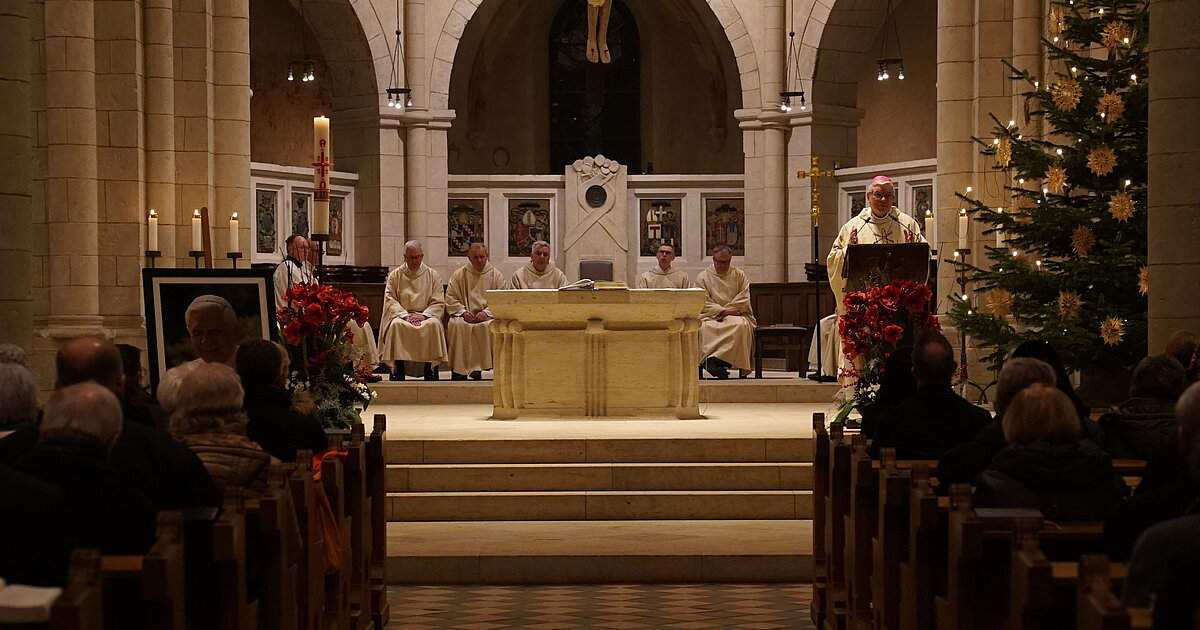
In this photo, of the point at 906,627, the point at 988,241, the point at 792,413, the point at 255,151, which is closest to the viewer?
the point at 906,627

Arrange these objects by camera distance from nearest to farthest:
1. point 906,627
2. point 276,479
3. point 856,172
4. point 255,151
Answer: point 276,479 → point 906,627 → point 856,172 → point 255,151

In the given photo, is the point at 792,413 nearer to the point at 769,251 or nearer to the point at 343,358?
the point at 343,358

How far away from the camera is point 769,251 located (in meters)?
18.9

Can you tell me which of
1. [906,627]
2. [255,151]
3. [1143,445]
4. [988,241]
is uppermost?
[255,151]

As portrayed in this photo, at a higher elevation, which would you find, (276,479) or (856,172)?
(856,172)

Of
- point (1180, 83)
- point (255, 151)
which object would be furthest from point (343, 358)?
point (255, 151)

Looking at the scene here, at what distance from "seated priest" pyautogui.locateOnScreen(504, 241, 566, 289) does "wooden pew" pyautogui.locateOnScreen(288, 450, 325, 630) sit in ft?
29.3

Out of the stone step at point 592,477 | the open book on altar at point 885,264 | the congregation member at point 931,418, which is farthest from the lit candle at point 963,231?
the congregation member at point 931,418

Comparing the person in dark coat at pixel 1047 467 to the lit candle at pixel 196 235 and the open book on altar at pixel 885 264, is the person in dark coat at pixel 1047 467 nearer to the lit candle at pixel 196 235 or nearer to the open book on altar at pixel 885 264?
the open book on altar at pixel 885 264

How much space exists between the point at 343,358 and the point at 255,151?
1367cm

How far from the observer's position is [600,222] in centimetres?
1877

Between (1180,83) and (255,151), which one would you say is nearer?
(1180,83)

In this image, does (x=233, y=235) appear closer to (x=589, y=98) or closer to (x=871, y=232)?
(x=871, y=232)

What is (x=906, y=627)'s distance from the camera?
489cm
